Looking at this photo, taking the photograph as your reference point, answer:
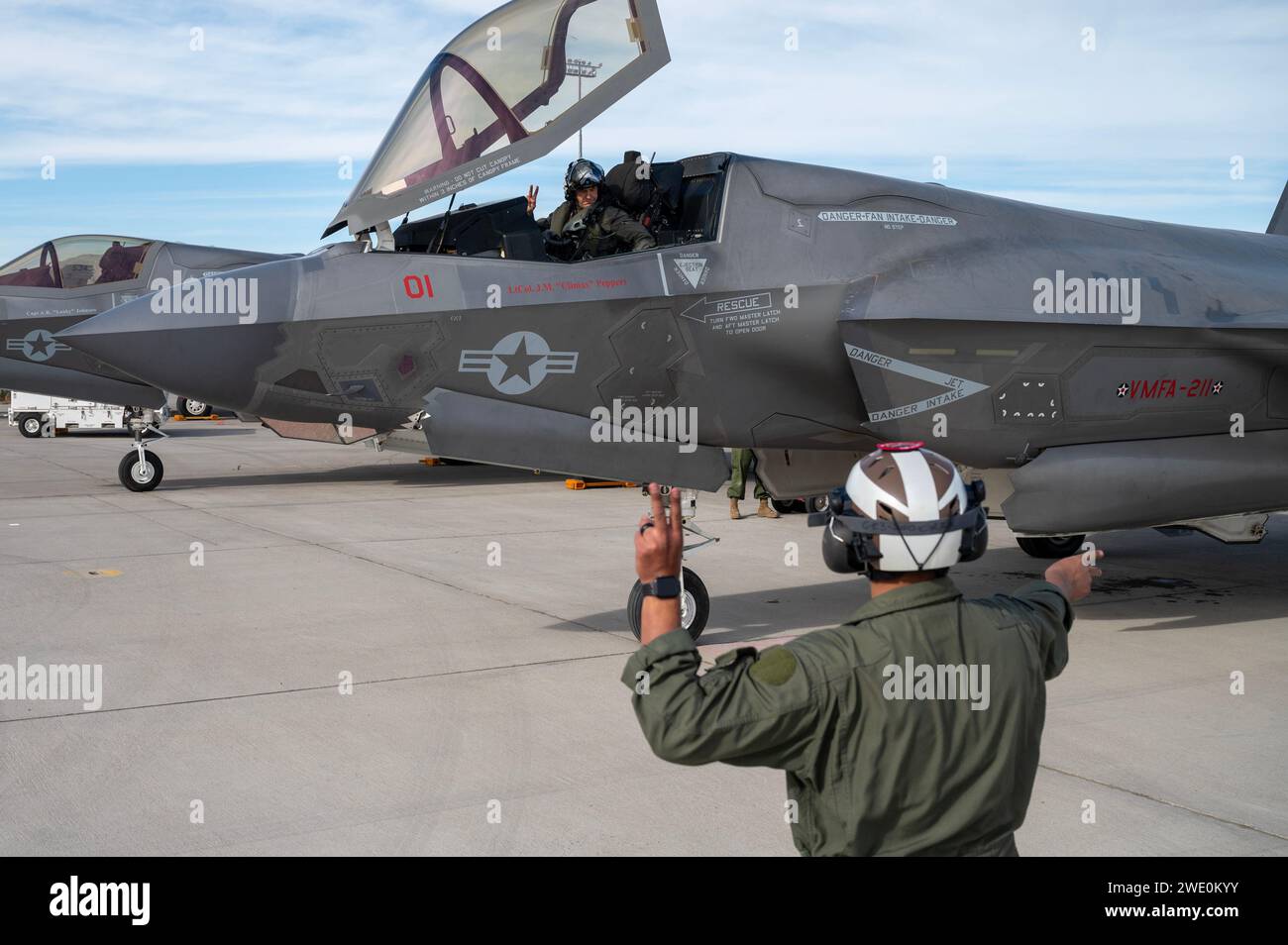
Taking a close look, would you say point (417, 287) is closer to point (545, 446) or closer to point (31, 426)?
point (545, 446)

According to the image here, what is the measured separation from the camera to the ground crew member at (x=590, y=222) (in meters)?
7.29

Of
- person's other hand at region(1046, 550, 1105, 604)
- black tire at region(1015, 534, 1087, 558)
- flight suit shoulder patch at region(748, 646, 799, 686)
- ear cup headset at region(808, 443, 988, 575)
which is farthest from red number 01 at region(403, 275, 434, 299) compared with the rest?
black tire at region(1015, 534, 1087, 558)

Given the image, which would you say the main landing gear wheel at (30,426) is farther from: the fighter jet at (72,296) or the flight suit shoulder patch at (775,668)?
the flight suit shoulder patch at (775,668)

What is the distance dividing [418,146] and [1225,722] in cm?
551

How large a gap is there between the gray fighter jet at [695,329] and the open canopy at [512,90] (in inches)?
0.5

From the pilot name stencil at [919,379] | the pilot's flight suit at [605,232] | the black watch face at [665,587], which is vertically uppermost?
the pilot's flight suit at [605,232]

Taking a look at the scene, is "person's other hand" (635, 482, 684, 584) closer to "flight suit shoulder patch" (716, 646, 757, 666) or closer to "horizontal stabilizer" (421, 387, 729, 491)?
"flight suit shoulder patch" (716, 646, 757, 666)

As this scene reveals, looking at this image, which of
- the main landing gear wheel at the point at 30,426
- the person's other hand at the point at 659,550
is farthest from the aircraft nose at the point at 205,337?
the main landing gear wheel at the point at 30,426

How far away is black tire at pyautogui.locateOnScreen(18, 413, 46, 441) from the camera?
27562 millimetres

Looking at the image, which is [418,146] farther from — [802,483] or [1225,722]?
[1225,722]

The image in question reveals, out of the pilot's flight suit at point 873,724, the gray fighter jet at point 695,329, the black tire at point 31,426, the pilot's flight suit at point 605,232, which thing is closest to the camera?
the pilot's flight suit at point 873,724

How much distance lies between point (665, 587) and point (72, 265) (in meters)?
15.8

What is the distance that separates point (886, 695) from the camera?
2160 mm

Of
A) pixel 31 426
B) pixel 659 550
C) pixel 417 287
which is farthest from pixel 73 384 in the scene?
pixel 659 550
